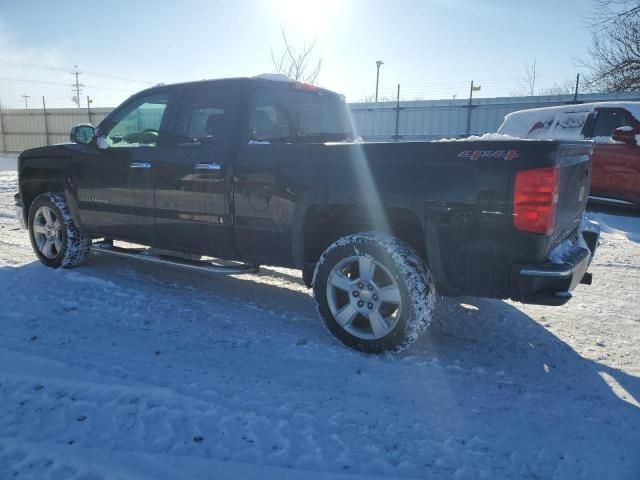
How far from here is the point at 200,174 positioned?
3.91 m

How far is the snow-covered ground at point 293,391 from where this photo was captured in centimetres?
218

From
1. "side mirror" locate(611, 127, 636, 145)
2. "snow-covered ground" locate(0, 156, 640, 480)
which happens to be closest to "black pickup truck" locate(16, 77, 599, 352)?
"snow-covered ground" locate(0, 156, 640, 480)

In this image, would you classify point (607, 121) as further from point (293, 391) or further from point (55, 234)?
point (55, 234)

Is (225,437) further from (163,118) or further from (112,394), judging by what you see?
(163,118)

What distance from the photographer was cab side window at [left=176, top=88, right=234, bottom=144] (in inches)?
153

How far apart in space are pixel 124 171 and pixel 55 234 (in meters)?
1.34

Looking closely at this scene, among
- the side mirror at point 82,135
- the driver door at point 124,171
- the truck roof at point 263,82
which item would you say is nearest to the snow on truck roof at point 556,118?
the truck roof at point 263,82

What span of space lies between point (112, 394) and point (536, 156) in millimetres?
2700

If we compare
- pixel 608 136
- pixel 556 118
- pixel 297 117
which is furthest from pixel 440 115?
pixel 297 117

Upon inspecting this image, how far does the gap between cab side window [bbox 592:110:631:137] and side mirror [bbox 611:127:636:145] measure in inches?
17.5

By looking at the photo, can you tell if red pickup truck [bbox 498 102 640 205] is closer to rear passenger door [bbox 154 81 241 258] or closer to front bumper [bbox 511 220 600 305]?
front bumper [bbox 511 220 600 305]

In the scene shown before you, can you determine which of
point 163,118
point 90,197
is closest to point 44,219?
point 90,197

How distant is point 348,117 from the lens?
196 inches

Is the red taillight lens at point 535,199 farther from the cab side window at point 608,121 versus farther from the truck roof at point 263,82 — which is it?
the cab side window at point 608,121
